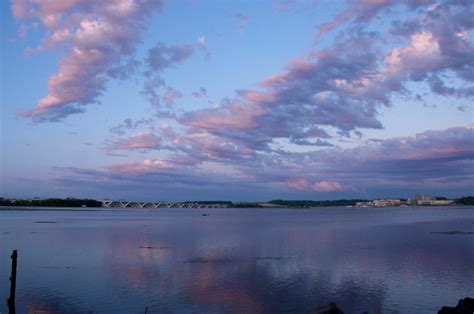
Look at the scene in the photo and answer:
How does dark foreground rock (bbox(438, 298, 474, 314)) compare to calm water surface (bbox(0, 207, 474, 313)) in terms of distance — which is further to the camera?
calm water surface (bbox(0, 207, 474, 313))

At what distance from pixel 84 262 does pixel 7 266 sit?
6.57 metres

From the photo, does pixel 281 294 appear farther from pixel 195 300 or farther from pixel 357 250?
pixel 357 250

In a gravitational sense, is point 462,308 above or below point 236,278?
above

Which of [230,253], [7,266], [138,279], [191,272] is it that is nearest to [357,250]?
[230,253]

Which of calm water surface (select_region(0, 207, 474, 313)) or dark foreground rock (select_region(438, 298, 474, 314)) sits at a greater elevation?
dark foreground rock (select_region(438, 298, 474, 314))

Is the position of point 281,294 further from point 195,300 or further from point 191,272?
point 191,272

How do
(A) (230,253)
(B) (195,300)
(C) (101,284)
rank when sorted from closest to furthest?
1. (B) (195,300)
2. (C) (101,284)
3. (A) (230,253)

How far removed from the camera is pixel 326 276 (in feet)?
114

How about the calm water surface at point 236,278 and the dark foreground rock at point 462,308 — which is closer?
the dark foreground rock at point 462,308

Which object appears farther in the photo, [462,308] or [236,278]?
[236,278]

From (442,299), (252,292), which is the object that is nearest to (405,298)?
(442,299)

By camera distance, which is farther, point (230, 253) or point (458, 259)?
point (230, 253)

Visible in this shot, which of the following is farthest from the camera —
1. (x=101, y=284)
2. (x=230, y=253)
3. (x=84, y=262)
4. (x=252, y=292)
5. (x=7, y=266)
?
(x=230, y=253)

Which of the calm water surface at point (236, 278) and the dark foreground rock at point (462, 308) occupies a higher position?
the dark foreground rock at point (462, 308)
